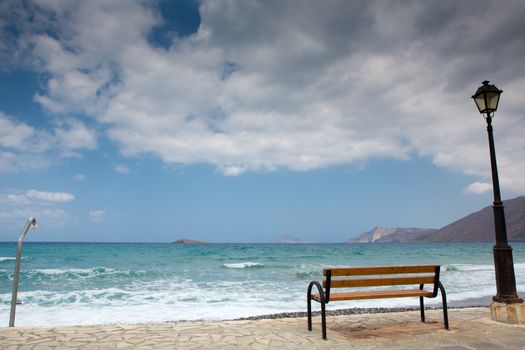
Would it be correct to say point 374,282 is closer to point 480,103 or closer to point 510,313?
point 510,313

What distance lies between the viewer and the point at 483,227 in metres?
133

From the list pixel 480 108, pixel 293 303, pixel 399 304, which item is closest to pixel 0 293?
pixel 293 303

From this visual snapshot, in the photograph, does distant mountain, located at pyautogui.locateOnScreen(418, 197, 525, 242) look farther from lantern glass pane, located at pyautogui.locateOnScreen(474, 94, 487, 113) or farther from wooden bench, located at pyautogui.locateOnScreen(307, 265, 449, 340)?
wooden bench, located at pyautogui.locateOnScreen(307, 265, 449, 340)

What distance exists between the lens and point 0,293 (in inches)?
512

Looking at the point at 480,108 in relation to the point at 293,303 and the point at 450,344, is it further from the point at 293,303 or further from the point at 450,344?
the point at 293,303

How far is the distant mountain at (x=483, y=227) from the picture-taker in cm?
11847

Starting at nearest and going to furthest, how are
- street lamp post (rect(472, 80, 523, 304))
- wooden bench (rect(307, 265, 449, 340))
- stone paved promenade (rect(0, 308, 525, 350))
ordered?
stone paved promenade (rect(0, 308, 525, 350)), wooden bench (rect(307, 265, 449, 340)), street lamp post (rect(472, 80, 523, 304))

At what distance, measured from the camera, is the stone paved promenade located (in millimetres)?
4617

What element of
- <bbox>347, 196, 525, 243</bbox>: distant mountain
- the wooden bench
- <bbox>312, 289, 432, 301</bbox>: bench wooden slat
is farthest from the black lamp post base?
<bbox>347, 196, 525, 243</bbox>: distant mountain

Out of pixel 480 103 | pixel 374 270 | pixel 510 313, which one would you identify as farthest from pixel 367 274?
pixel 480 103

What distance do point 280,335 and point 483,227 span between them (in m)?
151

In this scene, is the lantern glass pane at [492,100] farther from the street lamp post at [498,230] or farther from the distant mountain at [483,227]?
the distant mountain at [483,227]

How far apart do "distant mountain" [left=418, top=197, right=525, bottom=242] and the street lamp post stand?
424 ft

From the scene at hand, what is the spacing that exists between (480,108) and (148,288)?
12338mm
